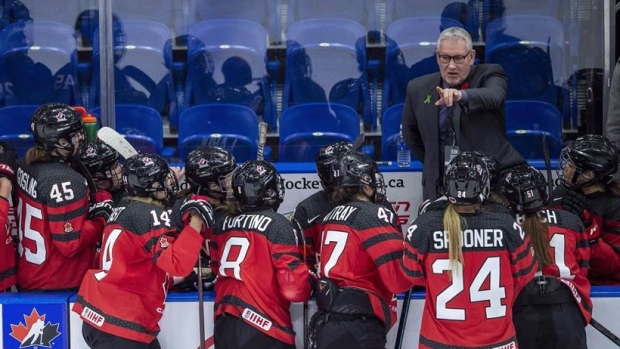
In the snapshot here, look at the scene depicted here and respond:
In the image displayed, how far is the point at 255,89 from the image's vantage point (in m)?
6.38

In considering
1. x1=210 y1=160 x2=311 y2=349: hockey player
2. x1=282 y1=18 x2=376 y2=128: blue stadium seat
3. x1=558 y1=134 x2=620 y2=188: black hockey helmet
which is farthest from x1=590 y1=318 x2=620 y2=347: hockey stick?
x1=282 y1=18 x2=376 y2=128: blue stadium seat

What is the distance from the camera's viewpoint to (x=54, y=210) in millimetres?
4207

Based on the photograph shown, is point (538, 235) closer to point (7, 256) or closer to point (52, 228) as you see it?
point (52, 228)

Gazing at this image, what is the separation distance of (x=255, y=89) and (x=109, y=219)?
2521 millimetres

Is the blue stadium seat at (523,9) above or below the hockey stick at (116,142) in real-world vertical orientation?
above

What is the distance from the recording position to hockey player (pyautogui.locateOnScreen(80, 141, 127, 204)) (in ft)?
15.3

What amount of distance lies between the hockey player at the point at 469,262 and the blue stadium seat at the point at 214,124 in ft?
8.41

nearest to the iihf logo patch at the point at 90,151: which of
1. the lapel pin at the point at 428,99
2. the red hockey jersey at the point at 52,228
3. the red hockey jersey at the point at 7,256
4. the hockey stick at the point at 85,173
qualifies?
the hockey stick at the point at 85,173

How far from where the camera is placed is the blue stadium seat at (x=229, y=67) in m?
6.38

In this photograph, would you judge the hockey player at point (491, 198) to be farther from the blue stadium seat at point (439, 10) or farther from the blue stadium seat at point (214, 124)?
the blue stadium seat at point (439, 10)

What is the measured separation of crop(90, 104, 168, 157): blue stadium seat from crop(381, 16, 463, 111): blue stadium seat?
4.55ft

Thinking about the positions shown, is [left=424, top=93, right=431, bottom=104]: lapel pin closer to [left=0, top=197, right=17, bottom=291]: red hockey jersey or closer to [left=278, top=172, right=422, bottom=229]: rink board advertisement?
[left=278, top=172, right=422, bottom=229]: rink board advertisement

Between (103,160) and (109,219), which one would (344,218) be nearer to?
(109,219)

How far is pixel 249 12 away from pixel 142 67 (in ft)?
Answer: 2.50
